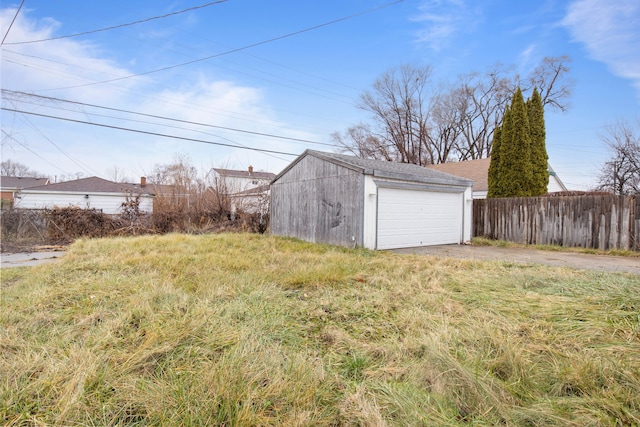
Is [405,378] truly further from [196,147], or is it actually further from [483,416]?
[196,147]

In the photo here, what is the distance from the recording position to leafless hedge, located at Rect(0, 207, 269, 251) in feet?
37.5

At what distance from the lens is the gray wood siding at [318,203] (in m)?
8.89

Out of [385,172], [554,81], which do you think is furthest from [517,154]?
[554,81]

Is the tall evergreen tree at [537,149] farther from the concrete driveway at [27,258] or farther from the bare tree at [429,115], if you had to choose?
the concrete driveway at [27,258]

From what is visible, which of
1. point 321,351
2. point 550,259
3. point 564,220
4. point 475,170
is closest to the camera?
point 321,351

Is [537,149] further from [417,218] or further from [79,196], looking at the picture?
[79,196]

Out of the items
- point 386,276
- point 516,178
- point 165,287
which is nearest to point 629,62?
point 516,178

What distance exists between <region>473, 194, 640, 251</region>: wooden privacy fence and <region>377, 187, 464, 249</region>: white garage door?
4.75 ft

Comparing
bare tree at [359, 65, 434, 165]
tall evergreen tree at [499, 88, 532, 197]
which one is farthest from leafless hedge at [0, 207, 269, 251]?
bare tree at [359, 65, 434, 165]

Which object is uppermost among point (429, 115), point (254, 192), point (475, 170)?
point (429, 115)

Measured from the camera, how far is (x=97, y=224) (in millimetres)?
12391

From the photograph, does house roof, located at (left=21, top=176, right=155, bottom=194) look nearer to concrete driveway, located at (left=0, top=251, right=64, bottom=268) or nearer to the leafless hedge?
the leafless hedge

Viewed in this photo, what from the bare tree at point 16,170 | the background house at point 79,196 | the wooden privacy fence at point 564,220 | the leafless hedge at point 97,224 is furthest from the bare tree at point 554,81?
the bare tree at point 16,170

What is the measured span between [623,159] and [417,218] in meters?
12.9
